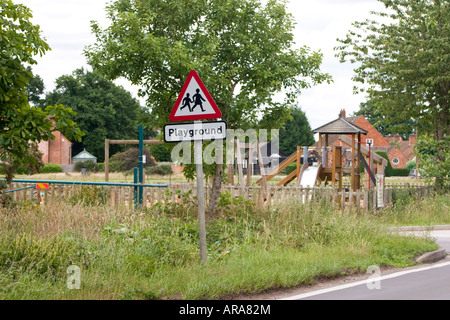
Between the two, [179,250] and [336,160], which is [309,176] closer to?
[336,160]

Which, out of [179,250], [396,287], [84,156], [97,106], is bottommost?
[396,287]

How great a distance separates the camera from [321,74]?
13742 mm

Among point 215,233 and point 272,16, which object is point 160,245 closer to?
point 215,233

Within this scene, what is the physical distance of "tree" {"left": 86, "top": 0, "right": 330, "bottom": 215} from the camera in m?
12.4

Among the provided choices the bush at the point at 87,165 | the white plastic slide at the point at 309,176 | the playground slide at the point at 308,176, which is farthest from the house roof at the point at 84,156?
the white plastic slide at the point at 309,176

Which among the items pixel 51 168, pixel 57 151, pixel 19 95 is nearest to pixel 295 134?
pixel 57 151

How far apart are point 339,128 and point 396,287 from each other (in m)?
14.2

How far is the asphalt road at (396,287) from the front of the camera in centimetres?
735

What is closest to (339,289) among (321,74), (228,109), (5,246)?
(5,246)

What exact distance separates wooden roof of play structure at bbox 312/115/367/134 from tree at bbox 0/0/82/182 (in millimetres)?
13522

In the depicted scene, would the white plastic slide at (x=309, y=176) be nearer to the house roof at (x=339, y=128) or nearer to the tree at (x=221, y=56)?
the house roof at (x=339, y=128)

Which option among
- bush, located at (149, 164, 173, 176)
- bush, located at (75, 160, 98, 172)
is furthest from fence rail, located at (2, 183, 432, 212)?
bush, located at (75, 160, 98, 172)

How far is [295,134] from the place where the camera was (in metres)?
85.2
